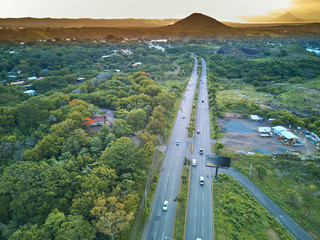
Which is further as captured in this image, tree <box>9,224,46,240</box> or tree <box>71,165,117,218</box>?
tree <box>71,165,117,218</box>

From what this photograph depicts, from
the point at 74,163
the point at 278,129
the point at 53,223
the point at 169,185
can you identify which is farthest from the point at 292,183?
the point at 74,163

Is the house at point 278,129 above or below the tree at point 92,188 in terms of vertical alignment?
above

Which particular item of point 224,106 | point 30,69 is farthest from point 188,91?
point 30,69

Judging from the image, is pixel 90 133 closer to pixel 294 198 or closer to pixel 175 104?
pixel 175 104

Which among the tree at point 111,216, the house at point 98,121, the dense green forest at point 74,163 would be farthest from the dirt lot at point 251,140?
the house at point 98,121

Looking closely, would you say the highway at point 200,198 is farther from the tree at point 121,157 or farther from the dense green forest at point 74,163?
the tree at point 121,157

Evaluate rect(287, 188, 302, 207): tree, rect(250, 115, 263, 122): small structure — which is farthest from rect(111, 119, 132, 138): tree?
rect(250, 115, 263, 122): small structure

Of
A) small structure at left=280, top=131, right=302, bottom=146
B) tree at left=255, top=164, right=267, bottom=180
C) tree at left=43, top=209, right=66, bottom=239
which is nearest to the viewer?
tree at left=43, top=209, right=66, bottom=239

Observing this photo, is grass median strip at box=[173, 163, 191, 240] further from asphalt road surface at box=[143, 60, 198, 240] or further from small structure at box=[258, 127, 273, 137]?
small structure at box=[258, 127, 273, 137]
